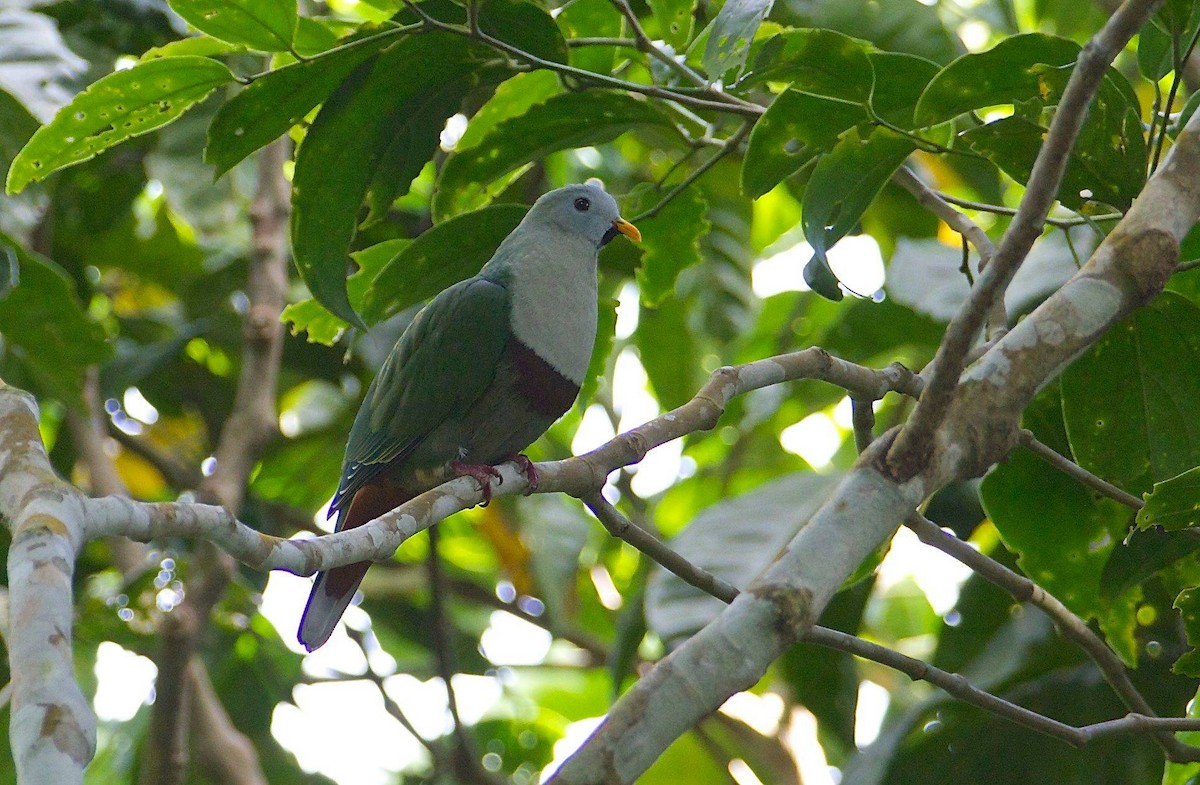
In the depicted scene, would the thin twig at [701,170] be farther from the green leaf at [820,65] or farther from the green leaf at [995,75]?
the green leaf at [995,75]

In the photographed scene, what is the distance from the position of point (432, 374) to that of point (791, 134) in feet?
3.33

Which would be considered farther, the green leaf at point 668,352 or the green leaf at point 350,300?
the green leaf at point 668,352

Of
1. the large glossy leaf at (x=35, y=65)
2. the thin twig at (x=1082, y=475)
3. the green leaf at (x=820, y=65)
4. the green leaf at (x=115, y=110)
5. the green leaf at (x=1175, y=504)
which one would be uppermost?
the green leaf at (x=820, y=65)

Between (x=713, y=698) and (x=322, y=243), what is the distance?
128 centimetres

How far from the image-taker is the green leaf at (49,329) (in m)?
3.02

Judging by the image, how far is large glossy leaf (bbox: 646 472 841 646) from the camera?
2.84 m

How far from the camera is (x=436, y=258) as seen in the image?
254 cm

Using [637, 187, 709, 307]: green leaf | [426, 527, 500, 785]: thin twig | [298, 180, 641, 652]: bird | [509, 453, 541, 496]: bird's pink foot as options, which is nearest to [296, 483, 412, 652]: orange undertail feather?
[298, 180, 641, 652]: bird

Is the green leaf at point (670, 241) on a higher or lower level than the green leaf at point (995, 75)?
lower

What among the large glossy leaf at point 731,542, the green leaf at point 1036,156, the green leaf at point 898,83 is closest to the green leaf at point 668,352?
the large glossy leaf at point 731,542

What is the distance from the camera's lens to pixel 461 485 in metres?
1.92

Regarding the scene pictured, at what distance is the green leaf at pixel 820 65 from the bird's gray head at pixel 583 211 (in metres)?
0.88

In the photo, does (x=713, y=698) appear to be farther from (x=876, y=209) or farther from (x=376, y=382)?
(x=876, y=209)

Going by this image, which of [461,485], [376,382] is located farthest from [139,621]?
[461,485]
